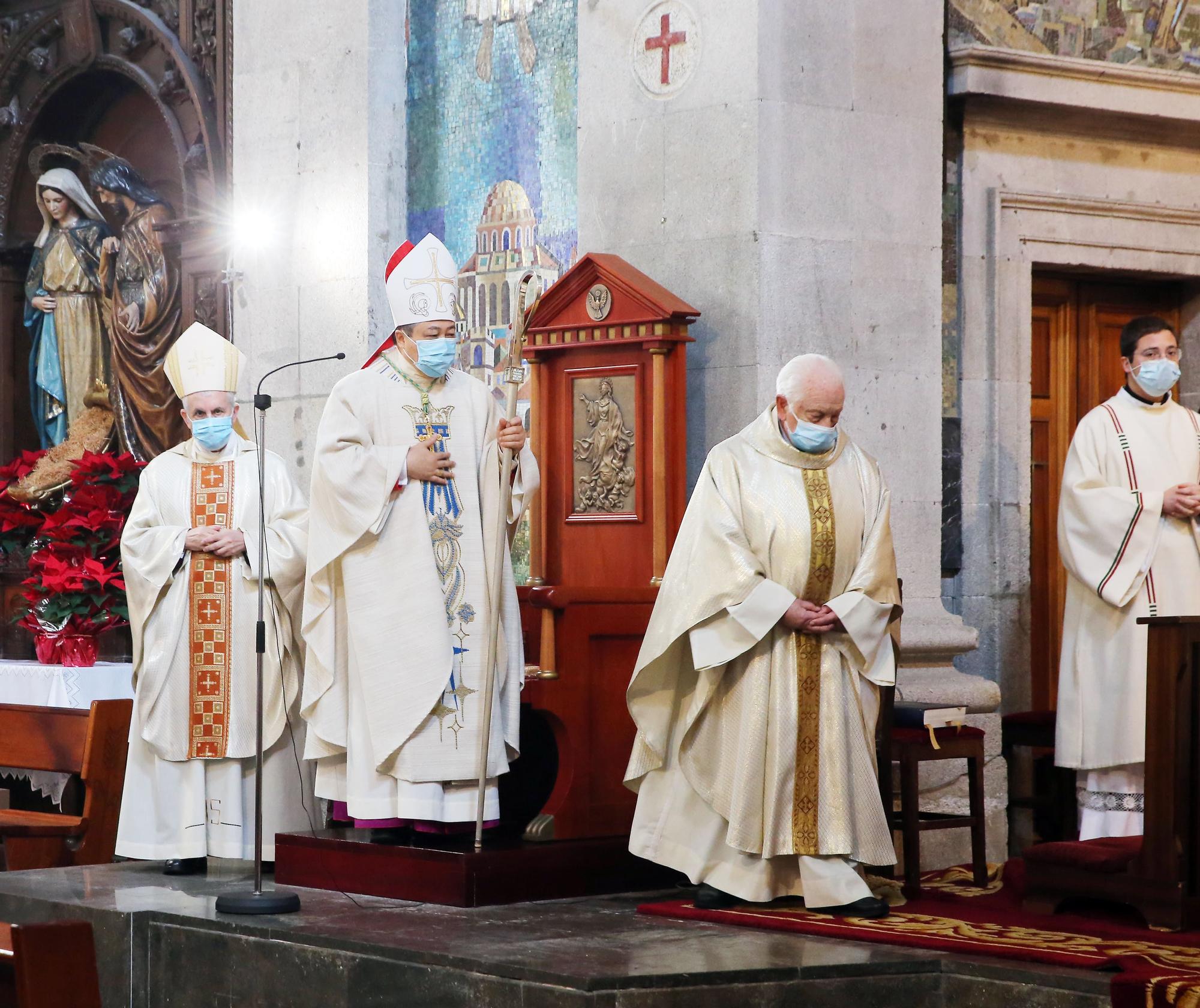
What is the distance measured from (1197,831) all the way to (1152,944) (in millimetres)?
503

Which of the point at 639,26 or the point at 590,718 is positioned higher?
the point at 639,26

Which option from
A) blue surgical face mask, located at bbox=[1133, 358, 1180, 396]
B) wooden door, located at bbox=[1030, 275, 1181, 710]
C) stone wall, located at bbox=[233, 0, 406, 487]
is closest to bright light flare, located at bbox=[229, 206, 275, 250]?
stone wall, located at bbox=[233, 0, 406, 487]

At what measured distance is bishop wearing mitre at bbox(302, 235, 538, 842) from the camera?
6500 millimetres

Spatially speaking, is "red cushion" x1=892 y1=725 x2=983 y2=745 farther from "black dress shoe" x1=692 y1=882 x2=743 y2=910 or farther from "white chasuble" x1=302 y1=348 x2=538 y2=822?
"white chasuble" x1=302 y1=348 x2=538 y2=822

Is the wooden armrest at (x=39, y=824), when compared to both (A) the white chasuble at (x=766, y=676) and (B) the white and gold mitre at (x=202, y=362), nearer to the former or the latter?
(B) the white and gold mitre at (x=202, y=362)

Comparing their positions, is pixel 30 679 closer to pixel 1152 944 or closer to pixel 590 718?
pixel 590 718

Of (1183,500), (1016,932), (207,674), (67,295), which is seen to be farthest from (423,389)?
(67,295)

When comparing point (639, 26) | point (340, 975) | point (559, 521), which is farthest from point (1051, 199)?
point (340, 975)

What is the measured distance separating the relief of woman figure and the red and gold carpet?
5.87 m

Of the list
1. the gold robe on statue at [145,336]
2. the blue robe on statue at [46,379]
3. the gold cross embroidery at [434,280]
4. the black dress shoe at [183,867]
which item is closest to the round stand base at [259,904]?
the black dress shoe at [183,867]

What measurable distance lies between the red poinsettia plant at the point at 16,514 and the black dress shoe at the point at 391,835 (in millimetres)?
3192

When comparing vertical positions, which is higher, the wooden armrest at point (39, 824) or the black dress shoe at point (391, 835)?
the black dress shoe at point (391, 835)

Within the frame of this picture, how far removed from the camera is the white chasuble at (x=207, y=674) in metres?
7.21

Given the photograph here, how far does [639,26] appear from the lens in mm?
7941
